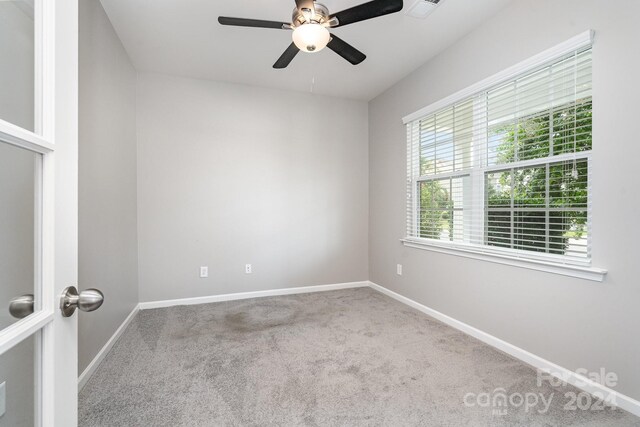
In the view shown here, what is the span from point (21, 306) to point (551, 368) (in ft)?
8.85

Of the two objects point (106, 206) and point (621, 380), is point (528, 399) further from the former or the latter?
point (106, 206)

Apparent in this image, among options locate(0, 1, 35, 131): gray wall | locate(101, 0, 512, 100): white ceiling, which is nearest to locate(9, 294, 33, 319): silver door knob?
locate(0, 1, 35, 131): gray wall

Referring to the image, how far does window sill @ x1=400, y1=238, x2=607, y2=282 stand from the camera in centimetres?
181

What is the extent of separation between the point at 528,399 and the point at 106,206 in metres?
3.12

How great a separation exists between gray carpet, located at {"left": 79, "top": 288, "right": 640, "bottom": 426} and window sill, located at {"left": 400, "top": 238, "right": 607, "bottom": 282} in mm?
689

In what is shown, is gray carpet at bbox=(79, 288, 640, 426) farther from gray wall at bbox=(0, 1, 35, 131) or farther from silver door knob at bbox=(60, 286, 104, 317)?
gray wall at bbox=(0, 1, 35, 131)

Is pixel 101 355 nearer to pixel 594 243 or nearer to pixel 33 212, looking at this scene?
pixel 33 212

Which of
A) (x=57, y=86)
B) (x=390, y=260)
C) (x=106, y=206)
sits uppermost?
(x=57, y=86)

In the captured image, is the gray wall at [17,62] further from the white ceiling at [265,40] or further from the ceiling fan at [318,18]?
the white ceiling at [265,40]

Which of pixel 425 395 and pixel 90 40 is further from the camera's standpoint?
pixel 90 40

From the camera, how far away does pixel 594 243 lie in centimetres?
181

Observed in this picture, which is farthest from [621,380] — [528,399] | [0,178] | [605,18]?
[0,178]

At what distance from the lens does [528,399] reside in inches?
68.7

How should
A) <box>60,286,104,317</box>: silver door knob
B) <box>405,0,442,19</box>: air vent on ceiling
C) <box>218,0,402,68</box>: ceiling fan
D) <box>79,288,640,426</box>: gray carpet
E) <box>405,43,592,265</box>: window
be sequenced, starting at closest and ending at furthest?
<box>60,286,104,317</box>: silver door knob, <box>79,288,640,426</box>: gray carpet, <box>218,0,402,68</box>: ceiling fan, <box>405,43,592,265</box>: window, <box>405,0,442,19</box>: air vent on ceiling
